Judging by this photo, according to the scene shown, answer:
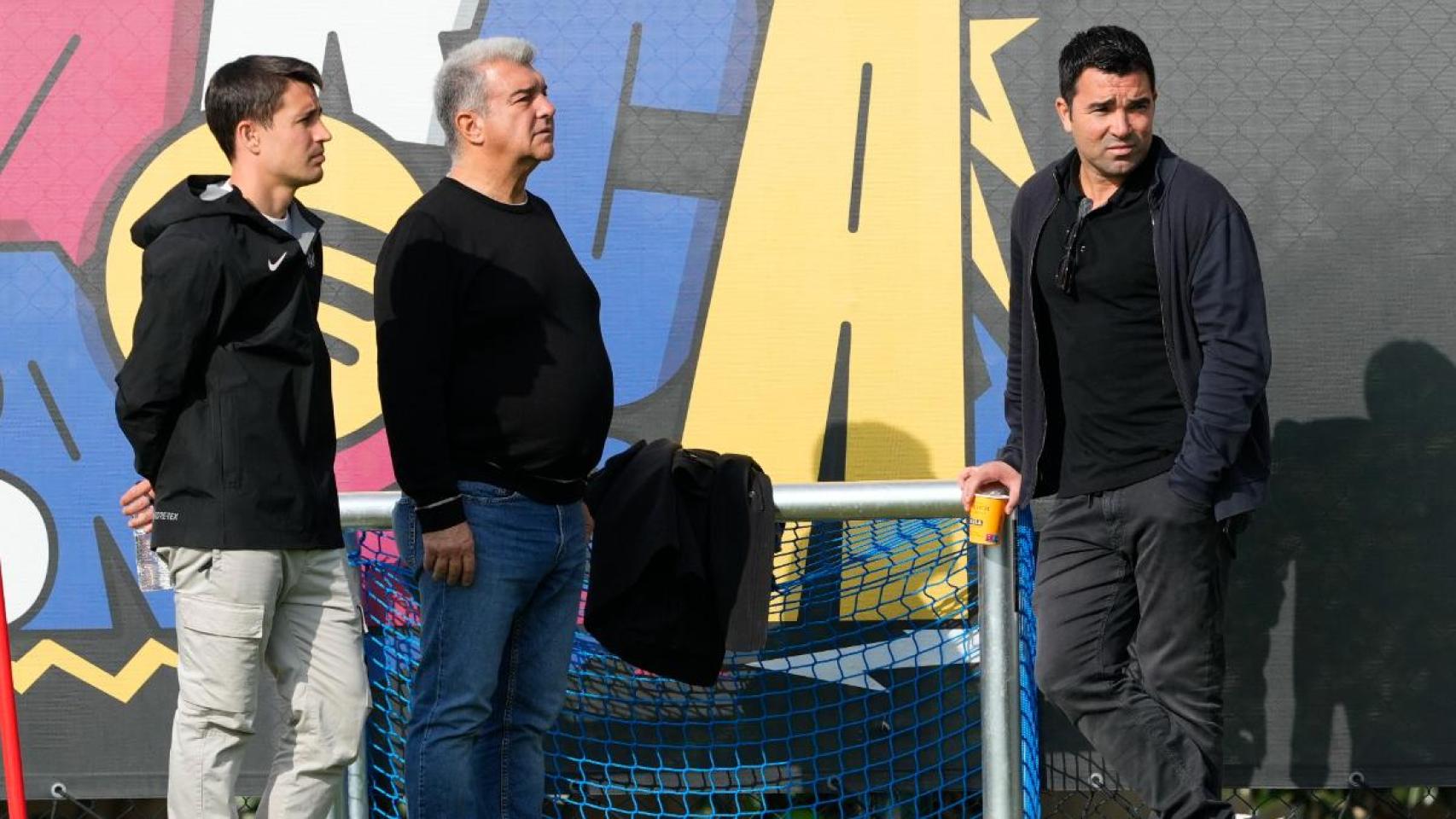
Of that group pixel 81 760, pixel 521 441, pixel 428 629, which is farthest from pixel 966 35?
pixel 81 760

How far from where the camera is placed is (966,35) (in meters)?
4.57

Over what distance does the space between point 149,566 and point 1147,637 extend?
2230mm

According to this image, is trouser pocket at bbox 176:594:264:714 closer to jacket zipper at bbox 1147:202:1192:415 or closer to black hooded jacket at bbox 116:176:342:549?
black hooded jacket at bbox 116:176:342:549

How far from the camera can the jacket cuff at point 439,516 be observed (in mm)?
3295

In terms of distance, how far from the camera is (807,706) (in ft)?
15.0

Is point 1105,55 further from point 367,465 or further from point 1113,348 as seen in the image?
point 367,465

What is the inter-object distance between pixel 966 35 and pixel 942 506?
146cm

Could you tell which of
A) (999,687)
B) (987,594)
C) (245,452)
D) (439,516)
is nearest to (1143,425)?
(987,594)

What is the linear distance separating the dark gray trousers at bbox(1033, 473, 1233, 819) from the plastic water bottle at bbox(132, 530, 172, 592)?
2.00 metres

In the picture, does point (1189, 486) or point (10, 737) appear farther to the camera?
point (1189, 486)

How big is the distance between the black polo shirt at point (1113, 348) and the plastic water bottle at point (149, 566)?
2040 mm

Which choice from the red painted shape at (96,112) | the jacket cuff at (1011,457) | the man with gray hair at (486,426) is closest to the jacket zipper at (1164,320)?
the jacket cuff at (1011,457)

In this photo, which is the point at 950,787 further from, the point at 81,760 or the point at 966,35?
the point at 81,760

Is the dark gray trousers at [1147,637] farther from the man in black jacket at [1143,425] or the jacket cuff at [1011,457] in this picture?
the jacket cuff at [1011,457]
